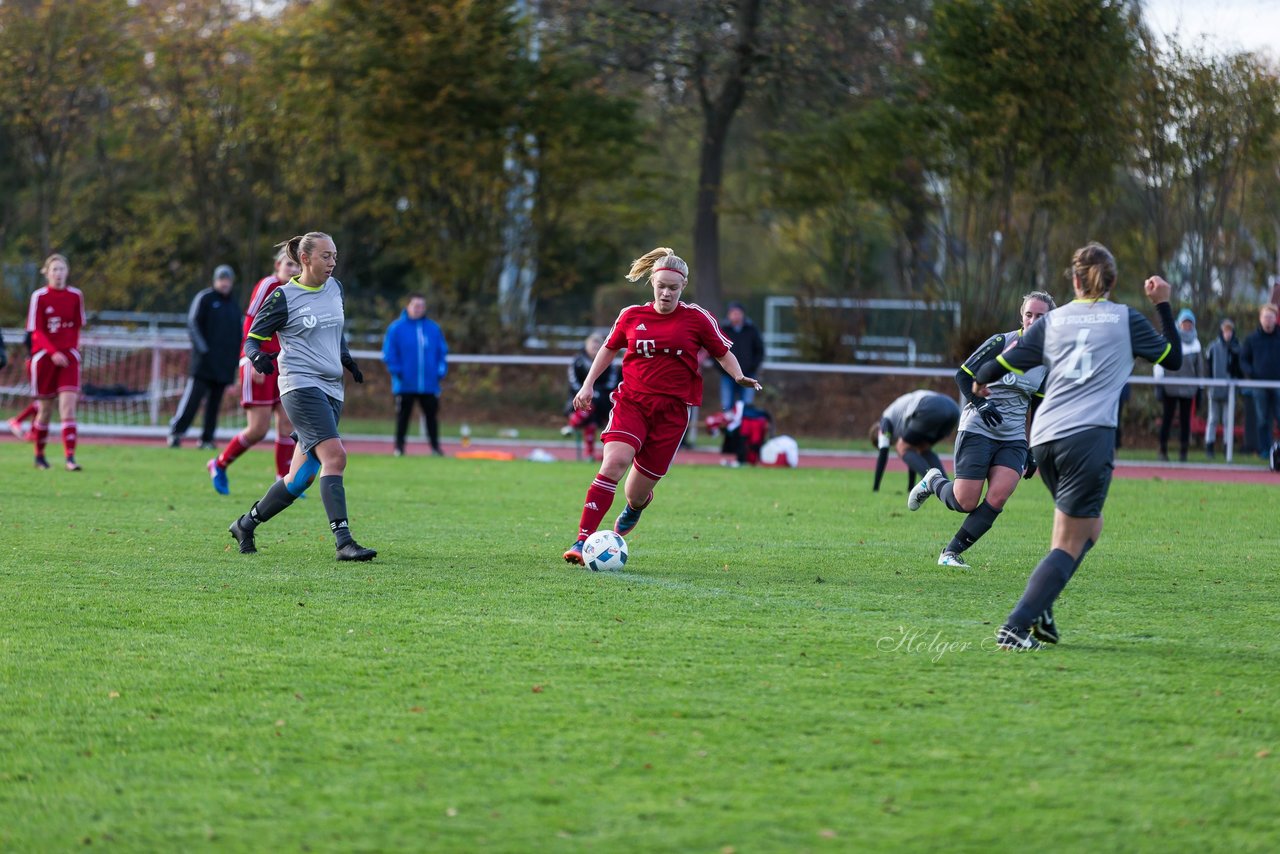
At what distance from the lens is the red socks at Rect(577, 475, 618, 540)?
848cm

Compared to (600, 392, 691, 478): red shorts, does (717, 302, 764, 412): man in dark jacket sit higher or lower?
higher

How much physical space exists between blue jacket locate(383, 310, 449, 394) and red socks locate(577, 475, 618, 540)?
936 cm

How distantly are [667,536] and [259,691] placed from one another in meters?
5.13

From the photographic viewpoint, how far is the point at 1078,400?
6008 millimetres

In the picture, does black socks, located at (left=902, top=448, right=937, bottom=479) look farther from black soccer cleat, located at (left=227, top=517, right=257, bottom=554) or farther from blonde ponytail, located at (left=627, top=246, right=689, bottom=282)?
black soccer cleat, located at (left=227, top=517, right=257, bottom=554)

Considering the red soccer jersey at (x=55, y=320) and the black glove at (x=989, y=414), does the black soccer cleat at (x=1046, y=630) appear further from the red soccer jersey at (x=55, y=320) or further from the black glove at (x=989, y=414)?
the red soccer jersey at (x=55, y=320)

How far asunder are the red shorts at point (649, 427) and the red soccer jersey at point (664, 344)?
0.19 feet

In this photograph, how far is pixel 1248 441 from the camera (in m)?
18.3

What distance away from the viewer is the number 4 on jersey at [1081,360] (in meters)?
6.00

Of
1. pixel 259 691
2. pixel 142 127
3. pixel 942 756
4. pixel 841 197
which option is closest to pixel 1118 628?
pixel 942 756

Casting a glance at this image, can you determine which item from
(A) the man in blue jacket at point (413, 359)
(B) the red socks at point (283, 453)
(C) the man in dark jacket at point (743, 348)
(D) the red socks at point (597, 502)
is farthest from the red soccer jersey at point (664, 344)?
(C) the man in dark jacket at point (743, 348)

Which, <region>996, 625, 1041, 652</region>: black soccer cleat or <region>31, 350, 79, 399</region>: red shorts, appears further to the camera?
<region>31, 350, 79, 399</region>: red shorts

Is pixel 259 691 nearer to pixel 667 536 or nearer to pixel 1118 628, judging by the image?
pixel 1118 628

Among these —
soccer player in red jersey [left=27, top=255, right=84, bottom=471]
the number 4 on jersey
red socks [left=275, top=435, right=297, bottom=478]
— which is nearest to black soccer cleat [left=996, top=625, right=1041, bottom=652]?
the number 4 on jersey
